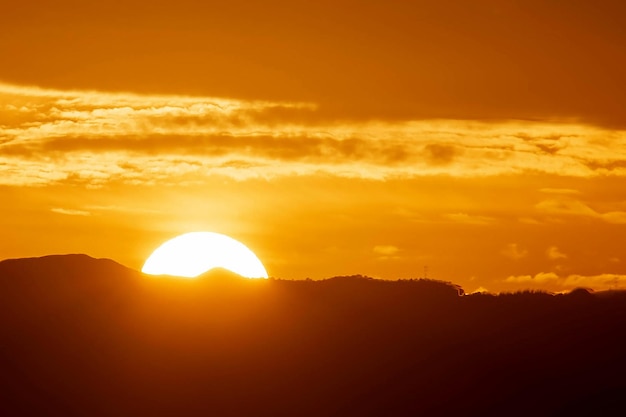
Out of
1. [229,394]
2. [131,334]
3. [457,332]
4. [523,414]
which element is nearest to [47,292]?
[131,334]

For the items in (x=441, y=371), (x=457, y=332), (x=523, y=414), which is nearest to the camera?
(x=523, y=414)

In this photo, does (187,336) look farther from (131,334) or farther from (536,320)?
(536,320)

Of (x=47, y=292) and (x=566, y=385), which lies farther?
(x=47, y=292)

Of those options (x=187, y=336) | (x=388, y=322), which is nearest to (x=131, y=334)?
(x=187, y=336)

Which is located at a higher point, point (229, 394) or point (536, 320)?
point (536, 320)

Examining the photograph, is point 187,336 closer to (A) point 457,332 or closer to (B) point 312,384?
(B) point 312,384

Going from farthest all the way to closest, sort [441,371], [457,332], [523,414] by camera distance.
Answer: [457,332]
[441,371]
[523,414]
